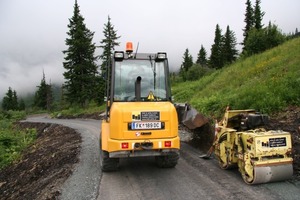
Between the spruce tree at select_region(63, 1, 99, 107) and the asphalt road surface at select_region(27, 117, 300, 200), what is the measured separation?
109 feet

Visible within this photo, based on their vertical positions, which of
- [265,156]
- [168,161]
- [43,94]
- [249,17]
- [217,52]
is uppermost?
[249,17]

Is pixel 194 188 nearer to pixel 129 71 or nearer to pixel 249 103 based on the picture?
pixel 129 71

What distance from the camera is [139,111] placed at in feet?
24.8

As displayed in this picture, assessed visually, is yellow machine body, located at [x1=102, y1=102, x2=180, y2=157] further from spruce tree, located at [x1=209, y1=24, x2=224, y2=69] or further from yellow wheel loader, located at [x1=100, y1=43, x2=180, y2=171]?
spruce tree, located at [x1=209, y1=24, x2=224, y2=69]

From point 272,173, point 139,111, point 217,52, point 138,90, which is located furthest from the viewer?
point 217,52

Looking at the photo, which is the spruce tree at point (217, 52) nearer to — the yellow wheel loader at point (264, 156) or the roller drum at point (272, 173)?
the yellow wheel loader at point (264, 156)

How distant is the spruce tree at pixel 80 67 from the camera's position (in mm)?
41844

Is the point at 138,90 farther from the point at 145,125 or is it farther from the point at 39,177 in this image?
the point at 39,177

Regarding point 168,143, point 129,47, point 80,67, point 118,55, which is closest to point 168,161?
point 168,143

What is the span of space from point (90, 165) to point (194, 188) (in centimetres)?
385

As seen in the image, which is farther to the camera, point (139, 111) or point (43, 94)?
point (43, 94)

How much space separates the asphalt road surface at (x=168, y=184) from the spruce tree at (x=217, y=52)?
195 ft

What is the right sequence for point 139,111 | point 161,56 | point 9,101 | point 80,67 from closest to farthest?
point 139,111 → point 161,56 → point 80,67 → point 9,101

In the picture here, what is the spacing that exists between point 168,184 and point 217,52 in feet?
212
